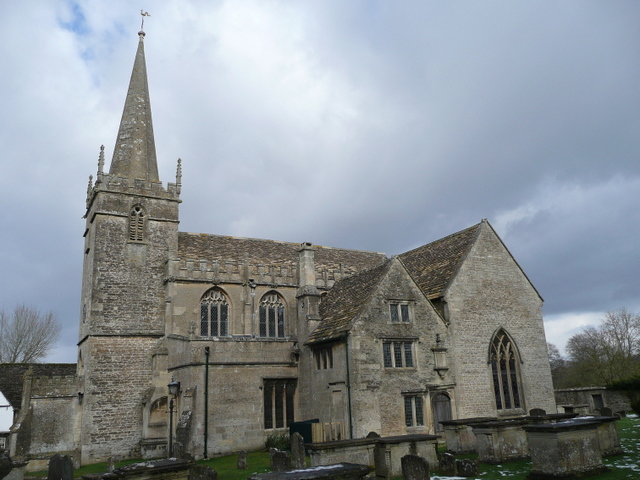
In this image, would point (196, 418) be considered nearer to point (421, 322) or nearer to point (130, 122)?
point (421, 322)

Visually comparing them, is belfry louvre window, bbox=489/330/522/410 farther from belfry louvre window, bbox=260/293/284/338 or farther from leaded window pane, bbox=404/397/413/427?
belfry louvre window, bbox=260/293/284/338

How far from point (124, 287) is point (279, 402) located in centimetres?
1181

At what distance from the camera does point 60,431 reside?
28.4 metres

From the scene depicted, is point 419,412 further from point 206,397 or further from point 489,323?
point 206,397

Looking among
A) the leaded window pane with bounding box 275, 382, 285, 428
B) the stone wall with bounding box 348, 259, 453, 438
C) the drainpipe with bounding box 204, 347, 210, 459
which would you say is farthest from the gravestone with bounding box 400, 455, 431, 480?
the leaded window pane with bounding box 275, 382, 285, 428

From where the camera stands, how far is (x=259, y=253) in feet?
117

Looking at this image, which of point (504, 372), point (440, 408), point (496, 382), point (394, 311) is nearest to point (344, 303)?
point (394, 311)

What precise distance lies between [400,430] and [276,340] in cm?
775

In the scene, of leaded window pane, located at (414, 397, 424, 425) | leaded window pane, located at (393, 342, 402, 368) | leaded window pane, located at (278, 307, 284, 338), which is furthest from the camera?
leaded window pane, located at (278, 307, 284, 338)

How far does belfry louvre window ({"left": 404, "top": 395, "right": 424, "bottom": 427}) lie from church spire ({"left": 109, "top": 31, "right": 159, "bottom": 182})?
2130 cm

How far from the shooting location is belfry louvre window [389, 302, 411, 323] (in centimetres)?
2480

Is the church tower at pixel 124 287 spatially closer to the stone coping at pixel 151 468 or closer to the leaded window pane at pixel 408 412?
the leaded window pane at pixel 408 412

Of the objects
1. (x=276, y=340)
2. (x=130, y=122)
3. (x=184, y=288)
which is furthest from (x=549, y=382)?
(x=130, y=122)

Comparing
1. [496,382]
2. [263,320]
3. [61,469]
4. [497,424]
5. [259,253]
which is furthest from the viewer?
[259,253]
